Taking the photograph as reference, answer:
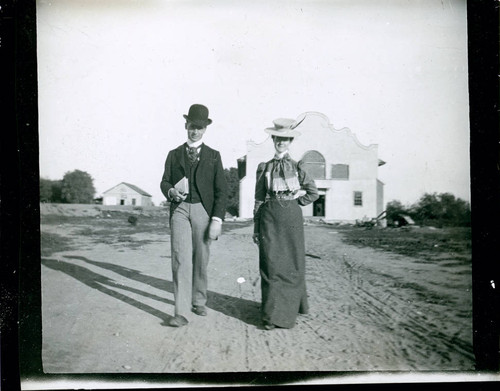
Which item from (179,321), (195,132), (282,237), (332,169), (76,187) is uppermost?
(195,132)

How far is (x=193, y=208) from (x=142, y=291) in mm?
850

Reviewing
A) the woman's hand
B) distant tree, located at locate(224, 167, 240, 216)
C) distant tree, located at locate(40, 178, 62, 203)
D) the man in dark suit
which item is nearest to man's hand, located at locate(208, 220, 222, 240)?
the man in dark suit

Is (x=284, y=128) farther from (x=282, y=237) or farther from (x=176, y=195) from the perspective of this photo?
(x=176, y=195)

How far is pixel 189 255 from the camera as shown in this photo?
11.8 ft

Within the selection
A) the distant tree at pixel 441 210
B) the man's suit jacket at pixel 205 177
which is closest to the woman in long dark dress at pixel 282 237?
the man's suit jacket at pixel 205 177

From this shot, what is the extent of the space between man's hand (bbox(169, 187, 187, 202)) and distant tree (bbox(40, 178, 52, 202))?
41.9 inches

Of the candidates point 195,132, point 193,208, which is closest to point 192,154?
point 195,132

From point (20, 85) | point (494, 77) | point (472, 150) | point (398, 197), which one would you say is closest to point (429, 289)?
point (398, 197)

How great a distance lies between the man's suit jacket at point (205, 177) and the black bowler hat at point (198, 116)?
199 mm

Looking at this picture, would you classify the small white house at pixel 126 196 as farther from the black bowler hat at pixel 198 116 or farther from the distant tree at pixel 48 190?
the black bowler hat at pixel 198 116

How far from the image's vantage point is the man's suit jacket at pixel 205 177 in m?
3.62

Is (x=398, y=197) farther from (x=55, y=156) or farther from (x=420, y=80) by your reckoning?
(x=55, y=156)

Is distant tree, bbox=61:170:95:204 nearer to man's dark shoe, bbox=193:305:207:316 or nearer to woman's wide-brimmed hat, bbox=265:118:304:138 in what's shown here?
man's dark shoe, bbox=193:305:207:316

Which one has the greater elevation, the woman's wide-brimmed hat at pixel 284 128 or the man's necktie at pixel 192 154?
the woman's wide-brimmed hat at pixel 284 128
